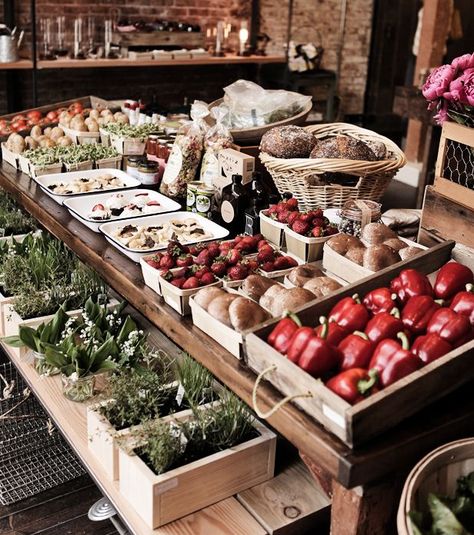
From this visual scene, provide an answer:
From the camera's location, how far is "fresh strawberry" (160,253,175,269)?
234 centimetres

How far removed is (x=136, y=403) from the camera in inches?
89.6

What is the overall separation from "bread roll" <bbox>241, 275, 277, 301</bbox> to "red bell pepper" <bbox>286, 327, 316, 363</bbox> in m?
0.41

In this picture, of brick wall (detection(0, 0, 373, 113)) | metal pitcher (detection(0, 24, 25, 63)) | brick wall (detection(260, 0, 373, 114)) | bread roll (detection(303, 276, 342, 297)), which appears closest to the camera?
bread roll (detection(303, 276, 342, 297))

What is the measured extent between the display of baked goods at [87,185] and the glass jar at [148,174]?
0.10 m

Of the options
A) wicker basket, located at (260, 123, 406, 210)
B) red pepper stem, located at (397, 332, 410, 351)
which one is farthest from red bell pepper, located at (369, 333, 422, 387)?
wicker basket, located at (260, 123, 406, 210)

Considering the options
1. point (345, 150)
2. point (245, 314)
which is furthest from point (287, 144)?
point (245, 314)

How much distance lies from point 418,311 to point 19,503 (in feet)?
6.00

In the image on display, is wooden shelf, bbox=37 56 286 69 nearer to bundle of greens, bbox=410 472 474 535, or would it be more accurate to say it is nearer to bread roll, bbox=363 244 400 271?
bread roll, bbox=363 244 400 271

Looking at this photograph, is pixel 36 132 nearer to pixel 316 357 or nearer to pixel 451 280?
pixel 451 280

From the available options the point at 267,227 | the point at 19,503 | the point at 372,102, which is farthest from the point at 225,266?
the point at 372,102

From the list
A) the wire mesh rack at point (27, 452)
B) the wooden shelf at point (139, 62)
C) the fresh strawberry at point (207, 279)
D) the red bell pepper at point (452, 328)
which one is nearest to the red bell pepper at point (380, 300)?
the red bell pepper at point (452, 328)

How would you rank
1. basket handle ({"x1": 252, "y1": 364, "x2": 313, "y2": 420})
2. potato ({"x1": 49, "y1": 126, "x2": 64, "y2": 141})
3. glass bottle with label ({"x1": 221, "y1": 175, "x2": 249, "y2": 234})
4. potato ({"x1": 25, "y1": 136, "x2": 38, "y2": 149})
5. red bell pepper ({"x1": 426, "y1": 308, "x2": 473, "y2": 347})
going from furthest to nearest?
potato ({"x1": 49, "y1": 126, "x2": 64, "y2": 141}) → potato ({"x1": 25, "y1": 136, "x2": 38, "y2": 149}) → glass bottle with label ({"x1": 221, "y1": 175, "x2": 249, "y2": 234}) → red bell pepper ({"x1": 426, "y1": 308, "x2": 473, "y2": 347}) → basket handle ({"x1": 252, "y1": 364, "x2": 313, "y2": 420})

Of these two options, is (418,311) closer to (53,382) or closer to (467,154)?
(467,154)

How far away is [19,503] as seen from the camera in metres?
2.90
